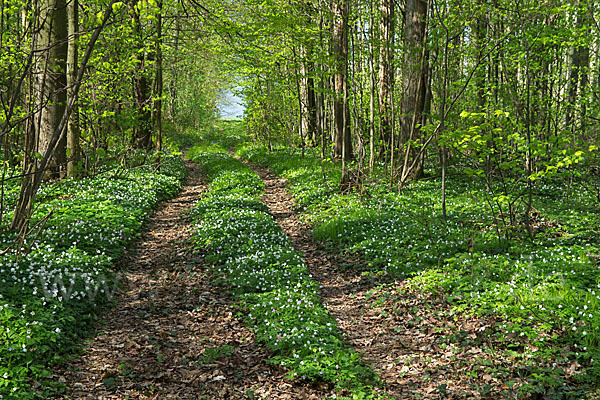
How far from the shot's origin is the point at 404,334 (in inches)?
232

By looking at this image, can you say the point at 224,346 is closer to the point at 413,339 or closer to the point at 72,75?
the point at 413,339

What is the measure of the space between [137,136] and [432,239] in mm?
16151

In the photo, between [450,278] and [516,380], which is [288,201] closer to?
[450,278]

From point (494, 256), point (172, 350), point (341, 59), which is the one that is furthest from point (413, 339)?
point (341, 59)

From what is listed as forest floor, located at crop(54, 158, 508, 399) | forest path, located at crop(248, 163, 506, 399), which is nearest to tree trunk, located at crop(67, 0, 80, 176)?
forest floor, located at crop(54, 158, 508, 399)

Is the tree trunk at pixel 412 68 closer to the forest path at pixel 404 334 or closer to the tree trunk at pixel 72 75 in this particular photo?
the forest path at pixel 404 334

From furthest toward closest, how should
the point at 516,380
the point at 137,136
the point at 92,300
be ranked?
the point at 137,136 < the point at 92,300 < the point at 516,380

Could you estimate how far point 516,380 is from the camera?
4.40 m

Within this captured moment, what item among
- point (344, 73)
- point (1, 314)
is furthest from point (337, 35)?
point (1, 314)

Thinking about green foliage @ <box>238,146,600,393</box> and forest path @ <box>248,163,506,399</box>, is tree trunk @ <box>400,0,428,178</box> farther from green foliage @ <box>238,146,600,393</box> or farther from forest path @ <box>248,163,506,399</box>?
forest path @ <box>248,163,506,399</box>

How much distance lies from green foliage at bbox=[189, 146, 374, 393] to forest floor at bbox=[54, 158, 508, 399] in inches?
9.0

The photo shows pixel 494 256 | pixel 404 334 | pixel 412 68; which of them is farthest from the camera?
pixel 412 68

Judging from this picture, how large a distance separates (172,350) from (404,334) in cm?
320

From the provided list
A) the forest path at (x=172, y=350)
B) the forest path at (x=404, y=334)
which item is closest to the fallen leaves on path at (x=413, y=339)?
the forest path at (x=404, y=334)
